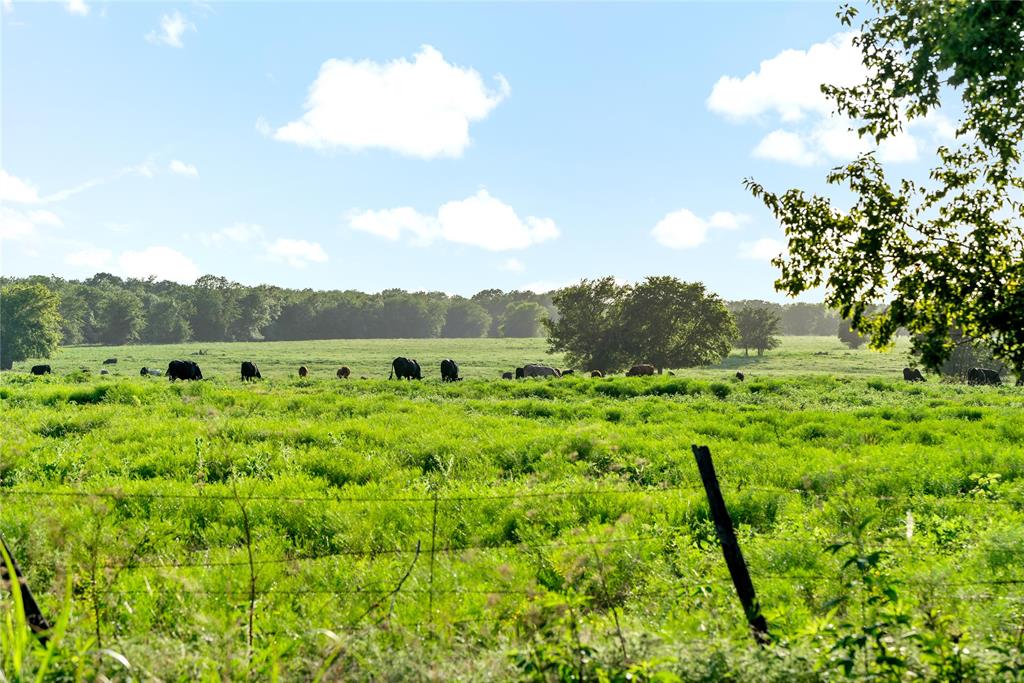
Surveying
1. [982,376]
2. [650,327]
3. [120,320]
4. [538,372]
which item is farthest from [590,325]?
[120,320]

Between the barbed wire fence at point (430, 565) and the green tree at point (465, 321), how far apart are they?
15741 cm

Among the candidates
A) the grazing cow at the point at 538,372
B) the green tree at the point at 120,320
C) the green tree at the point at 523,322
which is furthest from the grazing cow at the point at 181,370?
the green tree at the point at 523,322

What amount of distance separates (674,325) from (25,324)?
219ft

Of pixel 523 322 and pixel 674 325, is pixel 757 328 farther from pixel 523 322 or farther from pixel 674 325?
pixel 523 322

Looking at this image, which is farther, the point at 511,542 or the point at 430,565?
the point at 511,542

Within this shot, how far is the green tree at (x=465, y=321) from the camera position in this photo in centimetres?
16850

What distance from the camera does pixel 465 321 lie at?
169250 millimetres

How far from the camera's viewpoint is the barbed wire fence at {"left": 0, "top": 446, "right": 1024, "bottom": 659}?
5.69 meters

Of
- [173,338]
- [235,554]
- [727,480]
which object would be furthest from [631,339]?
[173,338]

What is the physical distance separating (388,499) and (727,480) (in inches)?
228

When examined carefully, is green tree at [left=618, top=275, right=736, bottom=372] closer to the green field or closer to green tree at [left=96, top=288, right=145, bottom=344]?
the green field

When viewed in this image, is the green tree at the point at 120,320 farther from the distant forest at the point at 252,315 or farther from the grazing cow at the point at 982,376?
the grazing cow at the point at 982,376

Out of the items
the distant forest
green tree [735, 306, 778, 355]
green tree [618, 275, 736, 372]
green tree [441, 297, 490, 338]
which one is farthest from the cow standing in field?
green tree [441, 297, 490, 338]

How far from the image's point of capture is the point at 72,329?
116 meters
